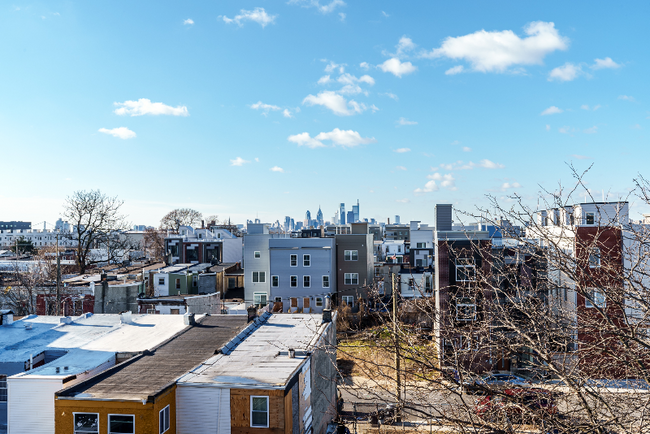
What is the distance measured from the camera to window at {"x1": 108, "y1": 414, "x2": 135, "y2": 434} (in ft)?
36.7

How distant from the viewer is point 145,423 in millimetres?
11133

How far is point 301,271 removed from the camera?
38094mm

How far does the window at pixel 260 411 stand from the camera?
1209 cm

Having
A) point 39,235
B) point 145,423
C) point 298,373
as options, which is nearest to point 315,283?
point 298,373

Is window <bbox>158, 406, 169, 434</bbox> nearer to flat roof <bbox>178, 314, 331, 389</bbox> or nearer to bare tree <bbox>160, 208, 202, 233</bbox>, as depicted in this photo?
flat roof <bbox>178, 314, 331, 389</bbox>

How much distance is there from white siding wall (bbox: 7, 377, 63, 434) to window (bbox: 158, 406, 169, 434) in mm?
3536

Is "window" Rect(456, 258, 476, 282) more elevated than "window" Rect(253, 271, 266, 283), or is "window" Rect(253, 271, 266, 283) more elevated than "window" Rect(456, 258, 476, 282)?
"window" Rect(456, 258, 476, 282)

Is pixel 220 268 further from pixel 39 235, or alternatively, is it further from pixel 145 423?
pixel 39 235

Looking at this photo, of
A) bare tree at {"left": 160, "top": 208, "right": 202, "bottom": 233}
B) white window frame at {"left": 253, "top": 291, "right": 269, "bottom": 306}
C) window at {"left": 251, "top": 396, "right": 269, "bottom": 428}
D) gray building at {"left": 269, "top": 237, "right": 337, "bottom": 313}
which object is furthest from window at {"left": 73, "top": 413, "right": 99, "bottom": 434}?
bare tree at {"left": 160, "top": 208, "right": 202, "bottom": 233}

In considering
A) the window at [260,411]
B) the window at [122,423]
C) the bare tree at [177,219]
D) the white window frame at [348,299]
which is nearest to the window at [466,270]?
the window at [260,411]

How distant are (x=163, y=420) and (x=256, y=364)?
3.24 m

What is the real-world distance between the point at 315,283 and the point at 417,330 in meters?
32.4

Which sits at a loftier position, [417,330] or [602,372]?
[417,330]

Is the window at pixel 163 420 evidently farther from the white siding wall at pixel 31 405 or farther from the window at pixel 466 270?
the window at pixel 466 270
